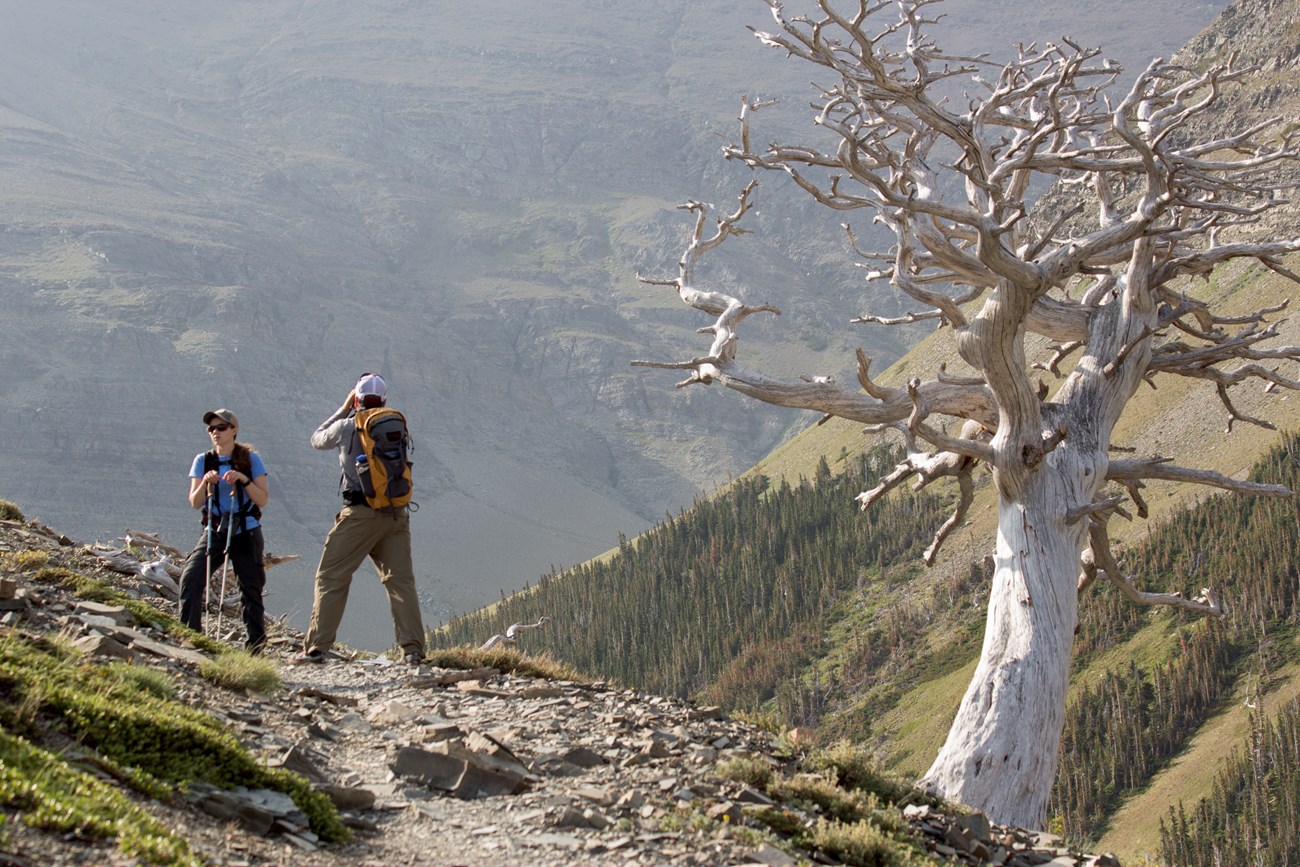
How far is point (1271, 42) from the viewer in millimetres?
188375

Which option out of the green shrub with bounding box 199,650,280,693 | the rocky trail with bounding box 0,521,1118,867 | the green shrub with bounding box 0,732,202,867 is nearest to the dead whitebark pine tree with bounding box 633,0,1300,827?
the rocky trail with bounding box 0,521,1118,867

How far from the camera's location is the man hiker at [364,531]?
12.1m

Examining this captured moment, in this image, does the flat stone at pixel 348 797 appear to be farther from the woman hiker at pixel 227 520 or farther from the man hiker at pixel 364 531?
the woman hiker at pixel 227 520

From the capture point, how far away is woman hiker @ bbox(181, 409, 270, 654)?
495 inches

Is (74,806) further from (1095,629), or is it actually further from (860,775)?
(1095,629)

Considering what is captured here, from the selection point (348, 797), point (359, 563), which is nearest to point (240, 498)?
point (359, 563)

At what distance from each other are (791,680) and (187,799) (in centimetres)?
14072

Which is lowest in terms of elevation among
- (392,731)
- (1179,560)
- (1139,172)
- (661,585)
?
(392,731)

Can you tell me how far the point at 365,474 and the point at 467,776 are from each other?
15.2ft

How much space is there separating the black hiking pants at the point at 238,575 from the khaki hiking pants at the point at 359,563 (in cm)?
62

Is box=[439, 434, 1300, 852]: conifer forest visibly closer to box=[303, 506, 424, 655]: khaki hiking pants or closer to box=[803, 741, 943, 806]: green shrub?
box=[303, 506, 424, 655]: khaki hiking pants

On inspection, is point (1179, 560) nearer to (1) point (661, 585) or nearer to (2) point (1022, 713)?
(1) point (661, 585)

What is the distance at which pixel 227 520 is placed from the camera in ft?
41.4

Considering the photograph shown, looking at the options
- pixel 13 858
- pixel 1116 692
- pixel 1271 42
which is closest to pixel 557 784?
pixel 13 858
